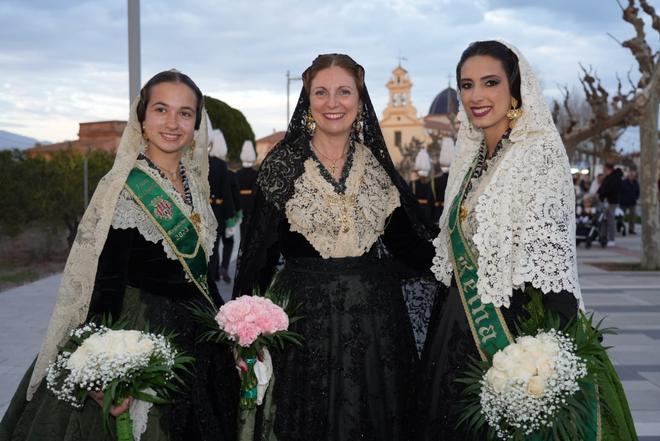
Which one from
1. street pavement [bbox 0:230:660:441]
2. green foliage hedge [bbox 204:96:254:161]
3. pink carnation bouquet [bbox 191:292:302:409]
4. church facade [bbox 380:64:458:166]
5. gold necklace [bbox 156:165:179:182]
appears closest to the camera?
pink carnation bouquet [bbox 191:292:302:409]

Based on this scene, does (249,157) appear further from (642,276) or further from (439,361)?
(439,361)

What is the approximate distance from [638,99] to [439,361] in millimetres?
8364

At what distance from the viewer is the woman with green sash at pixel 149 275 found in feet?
8.07

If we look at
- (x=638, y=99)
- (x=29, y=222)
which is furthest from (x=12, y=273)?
(x=638, y=99)

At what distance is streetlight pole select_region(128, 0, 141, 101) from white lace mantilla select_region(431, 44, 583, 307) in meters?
3.12

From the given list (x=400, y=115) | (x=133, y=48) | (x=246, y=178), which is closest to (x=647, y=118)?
(x=246, y=178)

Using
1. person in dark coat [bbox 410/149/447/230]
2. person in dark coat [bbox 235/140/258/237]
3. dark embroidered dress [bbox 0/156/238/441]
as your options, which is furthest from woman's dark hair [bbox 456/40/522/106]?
person in dark coat [bbox 235/140/258/237]

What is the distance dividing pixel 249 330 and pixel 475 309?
77cm

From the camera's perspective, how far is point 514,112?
8.08 ft

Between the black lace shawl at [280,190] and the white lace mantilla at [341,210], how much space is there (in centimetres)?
4

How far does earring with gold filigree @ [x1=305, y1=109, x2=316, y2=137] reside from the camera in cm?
291

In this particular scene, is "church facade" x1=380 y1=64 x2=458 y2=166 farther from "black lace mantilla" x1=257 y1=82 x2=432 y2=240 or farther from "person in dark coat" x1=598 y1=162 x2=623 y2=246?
"black lace mantilla" x1=257 y1=82 x2=432 y2=240

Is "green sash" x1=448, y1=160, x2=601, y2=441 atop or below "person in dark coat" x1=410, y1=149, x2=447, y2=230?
below

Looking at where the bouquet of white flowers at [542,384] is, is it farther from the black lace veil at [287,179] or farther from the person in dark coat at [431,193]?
the person in dark coat at [431,193]
